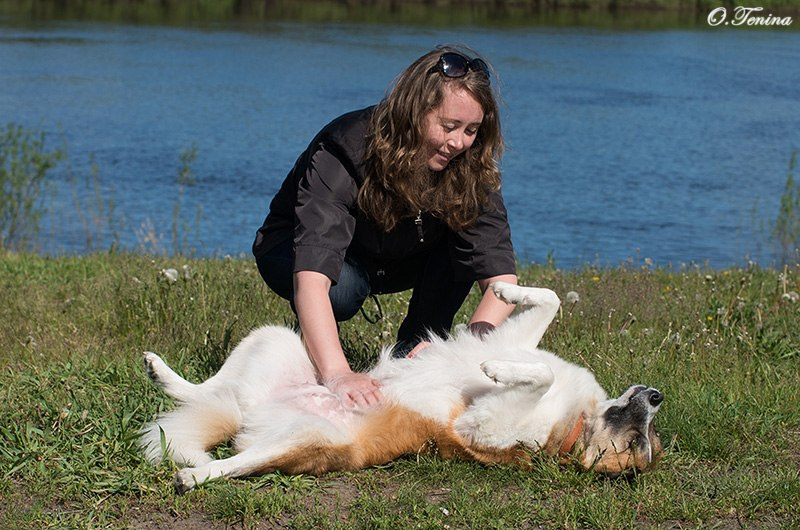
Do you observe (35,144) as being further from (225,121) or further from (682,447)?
(682,447)

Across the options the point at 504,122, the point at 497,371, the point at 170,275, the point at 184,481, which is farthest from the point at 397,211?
the point at 504,122

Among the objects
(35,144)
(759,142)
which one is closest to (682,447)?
(35,144)

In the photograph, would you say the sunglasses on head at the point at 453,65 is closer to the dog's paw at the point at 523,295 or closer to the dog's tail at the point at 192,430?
the dog's paw at the point at 523,295

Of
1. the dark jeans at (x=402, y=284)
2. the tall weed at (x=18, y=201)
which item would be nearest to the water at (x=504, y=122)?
the tall weed at (x=18, y=201)

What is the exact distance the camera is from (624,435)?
363cm

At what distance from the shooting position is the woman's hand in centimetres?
362

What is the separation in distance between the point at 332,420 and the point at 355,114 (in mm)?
1280

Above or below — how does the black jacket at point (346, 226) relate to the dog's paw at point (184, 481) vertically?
above

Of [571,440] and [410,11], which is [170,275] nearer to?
[571,440]

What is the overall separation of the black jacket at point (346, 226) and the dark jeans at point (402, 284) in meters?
0.07

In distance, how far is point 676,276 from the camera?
22.7 feet

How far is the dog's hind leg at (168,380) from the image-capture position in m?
3.88

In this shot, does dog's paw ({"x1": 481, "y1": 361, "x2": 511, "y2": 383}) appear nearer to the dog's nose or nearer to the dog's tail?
the dog's nose
